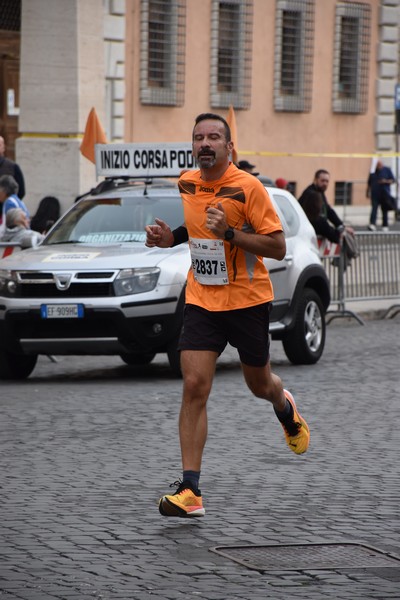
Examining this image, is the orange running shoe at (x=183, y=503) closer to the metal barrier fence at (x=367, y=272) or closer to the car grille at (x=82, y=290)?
the car grille at (x=82, y=290)

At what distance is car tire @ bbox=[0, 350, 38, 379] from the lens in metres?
14.0

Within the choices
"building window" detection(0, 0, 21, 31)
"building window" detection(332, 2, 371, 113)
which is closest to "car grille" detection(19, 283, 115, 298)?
"building window" detection(0, 0, 21, 31)

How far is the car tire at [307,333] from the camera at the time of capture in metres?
15.0

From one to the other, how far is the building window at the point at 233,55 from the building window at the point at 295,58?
3.91 ft

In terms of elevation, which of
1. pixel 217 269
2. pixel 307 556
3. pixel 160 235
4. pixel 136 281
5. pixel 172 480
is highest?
pixel 160 235

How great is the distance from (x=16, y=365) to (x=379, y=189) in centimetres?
2438

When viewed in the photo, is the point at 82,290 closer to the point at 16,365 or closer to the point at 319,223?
the point at 16,365

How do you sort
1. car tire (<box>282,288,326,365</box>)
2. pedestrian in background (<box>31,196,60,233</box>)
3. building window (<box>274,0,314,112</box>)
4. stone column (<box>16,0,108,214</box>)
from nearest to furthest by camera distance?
car tire (<box>282,288,326,365</box>) < pedestrian in background (<box>31,196,60,233</box>) < stone column (<box>16,0,108,214</box>) < building window (<box>274,0,314,112</box>)

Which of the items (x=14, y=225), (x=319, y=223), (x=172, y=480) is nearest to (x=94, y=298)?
(x=14, y=225)

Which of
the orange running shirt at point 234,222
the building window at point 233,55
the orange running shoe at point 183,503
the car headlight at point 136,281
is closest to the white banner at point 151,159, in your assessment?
the car headlight at point 136,281

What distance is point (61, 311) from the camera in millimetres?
13305

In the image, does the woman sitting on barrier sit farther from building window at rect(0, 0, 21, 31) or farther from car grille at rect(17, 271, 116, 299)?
building window at rect(0, 0, 21, 31)

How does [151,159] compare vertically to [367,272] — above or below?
above

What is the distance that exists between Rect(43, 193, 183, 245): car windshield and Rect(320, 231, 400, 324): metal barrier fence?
613 centimetres
